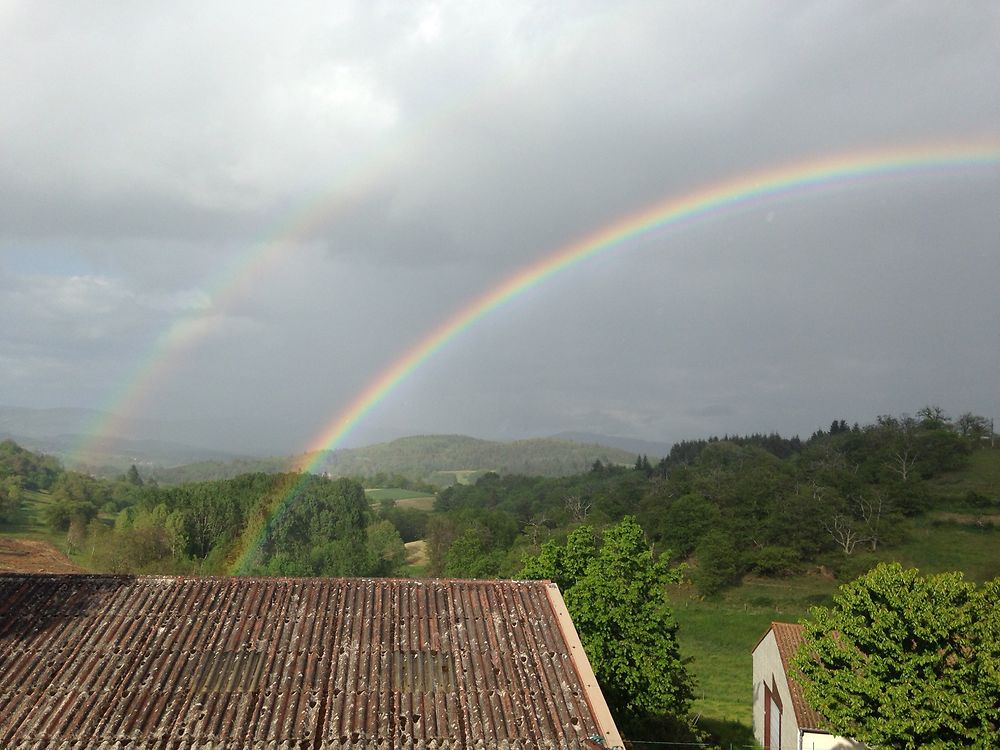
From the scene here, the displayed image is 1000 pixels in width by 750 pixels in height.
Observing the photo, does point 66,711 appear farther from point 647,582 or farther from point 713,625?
point 713,625

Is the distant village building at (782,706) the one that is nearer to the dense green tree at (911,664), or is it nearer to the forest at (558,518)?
the dense green tree at (911,664)

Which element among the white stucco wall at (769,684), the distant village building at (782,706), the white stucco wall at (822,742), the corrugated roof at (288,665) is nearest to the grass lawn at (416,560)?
the white stucco wall at (769,684)

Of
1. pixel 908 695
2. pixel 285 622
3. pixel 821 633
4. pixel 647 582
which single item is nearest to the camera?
pixel 285 622

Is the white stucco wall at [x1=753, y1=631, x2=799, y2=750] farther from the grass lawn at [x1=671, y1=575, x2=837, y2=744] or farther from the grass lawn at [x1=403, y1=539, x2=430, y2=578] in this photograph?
the grass lawn at [x1=403, y1=539, x2=430, y2=578]

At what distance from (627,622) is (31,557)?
203 feet

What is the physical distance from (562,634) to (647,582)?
11.8 metres

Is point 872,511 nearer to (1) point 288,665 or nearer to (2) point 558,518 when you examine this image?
(2) point 558,518

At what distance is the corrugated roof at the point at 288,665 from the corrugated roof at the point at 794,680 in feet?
36.7

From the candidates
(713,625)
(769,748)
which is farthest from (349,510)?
(769,748)

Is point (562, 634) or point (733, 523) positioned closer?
point (562, 634)

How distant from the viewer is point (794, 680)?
845 inches

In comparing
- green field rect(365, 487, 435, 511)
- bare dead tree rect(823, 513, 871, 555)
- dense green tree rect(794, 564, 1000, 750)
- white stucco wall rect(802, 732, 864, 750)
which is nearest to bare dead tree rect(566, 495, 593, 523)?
bare dead tree rect(823, 513, 871, 555)

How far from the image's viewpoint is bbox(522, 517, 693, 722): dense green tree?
21344 mm

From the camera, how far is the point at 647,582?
75.9ft
